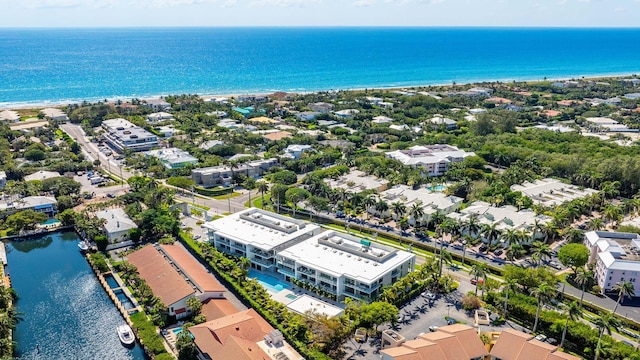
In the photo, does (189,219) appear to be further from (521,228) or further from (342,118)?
(342,118)

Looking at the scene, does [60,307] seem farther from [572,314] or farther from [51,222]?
[572,314]

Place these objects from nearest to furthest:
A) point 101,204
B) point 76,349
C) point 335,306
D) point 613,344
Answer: point 613,344 → point 76,349 → point 335,306 → point 101,204

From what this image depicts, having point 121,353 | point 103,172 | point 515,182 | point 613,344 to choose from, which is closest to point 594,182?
point 515,182

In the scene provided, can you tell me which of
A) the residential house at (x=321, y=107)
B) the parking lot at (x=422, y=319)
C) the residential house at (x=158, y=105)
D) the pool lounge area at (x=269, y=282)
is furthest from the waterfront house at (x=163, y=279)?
the residential house at (x=158, y=105)

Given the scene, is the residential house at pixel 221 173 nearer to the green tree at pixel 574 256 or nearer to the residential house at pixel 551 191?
the residential house at pixel 551 191

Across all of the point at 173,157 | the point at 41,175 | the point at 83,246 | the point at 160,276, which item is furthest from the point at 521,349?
the point at 41,175

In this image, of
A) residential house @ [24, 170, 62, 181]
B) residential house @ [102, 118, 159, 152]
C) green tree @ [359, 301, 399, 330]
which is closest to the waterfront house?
green tree @ [359, 301, 399, 330]

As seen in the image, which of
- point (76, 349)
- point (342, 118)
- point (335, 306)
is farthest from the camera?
point (342, 118)
